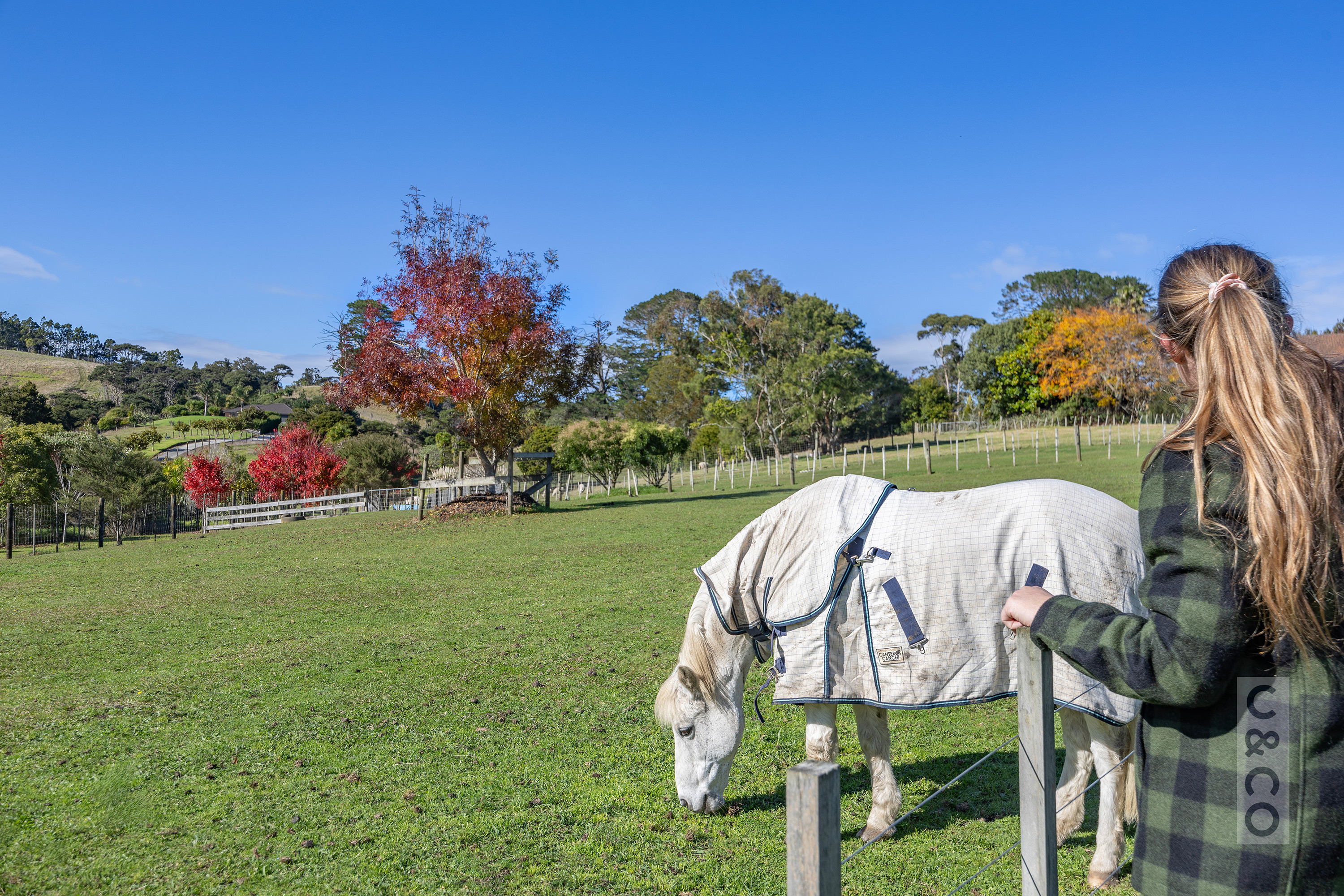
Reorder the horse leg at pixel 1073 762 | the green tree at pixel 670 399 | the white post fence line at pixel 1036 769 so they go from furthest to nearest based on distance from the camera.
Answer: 1. the green tree at pixel 670 399
2. the horse leg at pixel 1073 762
3. the white post fence line at pixel 1036 769

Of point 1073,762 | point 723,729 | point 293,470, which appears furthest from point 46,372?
point 1073,762

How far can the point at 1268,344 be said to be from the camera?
4.56ft

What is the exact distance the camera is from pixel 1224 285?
147 centimetres

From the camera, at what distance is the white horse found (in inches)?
143

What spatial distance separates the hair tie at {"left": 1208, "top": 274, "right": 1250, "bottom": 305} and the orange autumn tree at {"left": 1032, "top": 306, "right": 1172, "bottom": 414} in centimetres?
4143

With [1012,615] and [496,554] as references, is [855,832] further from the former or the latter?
[496,554]

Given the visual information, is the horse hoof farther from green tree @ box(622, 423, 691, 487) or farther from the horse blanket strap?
green tree @ box(622, 423, 691, 487)

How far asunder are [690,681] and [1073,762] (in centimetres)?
174

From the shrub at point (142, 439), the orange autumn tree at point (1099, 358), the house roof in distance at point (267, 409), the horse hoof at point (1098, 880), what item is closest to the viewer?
the horse hoof at point (1098, 880)

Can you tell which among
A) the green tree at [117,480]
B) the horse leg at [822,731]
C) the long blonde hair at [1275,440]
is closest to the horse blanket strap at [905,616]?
the horse leg at [822,731]

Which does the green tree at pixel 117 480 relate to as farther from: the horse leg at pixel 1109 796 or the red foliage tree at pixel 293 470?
the horse leg at pixel 1109 796

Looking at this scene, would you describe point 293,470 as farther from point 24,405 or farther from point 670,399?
point 24,405

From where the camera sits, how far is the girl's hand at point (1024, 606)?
1700 mm

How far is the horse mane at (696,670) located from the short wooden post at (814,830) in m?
2.23
